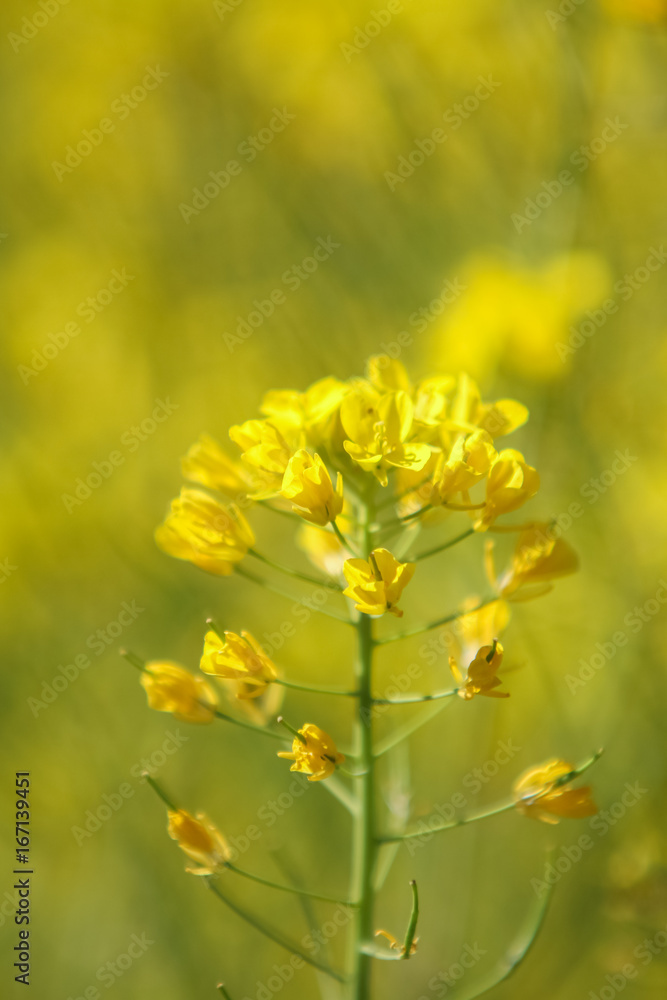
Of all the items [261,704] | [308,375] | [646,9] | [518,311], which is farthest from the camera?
[518,311]

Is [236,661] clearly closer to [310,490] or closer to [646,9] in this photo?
[310,490]

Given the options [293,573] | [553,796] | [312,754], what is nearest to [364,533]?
[293,573]

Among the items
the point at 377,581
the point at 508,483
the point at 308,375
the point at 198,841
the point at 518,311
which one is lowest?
the point at 198,841

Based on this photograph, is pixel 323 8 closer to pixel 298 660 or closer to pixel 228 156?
pixel 228 156

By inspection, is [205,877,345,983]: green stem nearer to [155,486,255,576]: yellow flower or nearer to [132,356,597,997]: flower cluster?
[132,356,597,997]: flower cluster

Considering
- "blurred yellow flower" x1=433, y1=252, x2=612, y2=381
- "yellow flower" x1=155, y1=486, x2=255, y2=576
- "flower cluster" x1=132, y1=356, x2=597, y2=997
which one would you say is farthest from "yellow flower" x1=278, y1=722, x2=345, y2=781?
"blurred yellow flower" x1=433, y1=252, x2=612, y2=381

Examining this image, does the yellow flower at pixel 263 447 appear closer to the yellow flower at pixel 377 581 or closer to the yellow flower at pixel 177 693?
the yellow flower at pixel 377 581

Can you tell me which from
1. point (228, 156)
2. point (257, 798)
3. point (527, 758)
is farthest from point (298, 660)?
point (228, 156)
